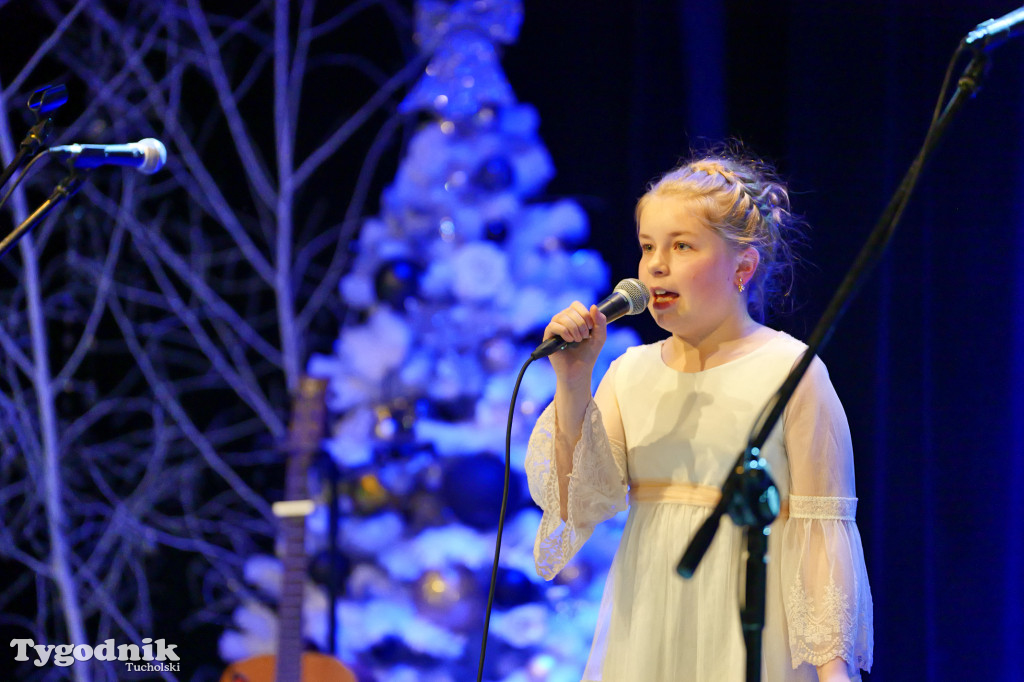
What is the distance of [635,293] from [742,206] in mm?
274

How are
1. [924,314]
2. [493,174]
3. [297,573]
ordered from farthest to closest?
[493,174]
[297,573]
[924,314]

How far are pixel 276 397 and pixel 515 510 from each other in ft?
3.56

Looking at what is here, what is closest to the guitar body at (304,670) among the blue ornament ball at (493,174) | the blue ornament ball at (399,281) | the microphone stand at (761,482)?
the blue ornament ball at (399,281)

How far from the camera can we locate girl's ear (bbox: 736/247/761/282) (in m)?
1.60

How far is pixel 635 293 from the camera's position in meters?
1.47

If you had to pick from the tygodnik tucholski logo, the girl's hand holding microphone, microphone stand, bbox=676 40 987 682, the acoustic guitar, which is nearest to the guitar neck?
the acoustic guitar

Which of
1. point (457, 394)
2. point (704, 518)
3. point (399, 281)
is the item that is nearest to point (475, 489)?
point (457, 394)

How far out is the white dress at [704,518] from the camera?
145cm

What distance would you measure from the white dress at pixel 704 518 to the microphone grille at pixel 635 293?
19cm

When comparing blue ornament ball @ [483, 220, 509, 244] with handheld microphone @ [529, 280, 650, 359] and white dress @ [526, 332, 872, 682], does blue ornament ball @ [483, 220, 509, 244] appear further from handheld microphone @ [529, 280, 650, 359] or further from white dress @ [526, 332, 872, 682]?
handheld microphone @ [529, 280, 650, 359]

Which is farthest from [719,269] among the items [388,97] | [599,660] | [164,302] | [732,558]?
[164,302]

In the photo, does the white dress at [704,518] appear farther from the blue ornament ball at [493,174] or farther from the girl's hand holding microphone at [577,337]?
the blue ornament ball at [493,174]

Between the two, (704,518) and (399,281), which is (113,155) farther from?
(704,518)

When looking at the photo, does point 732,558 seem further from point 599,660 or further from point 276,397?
point 276,397
